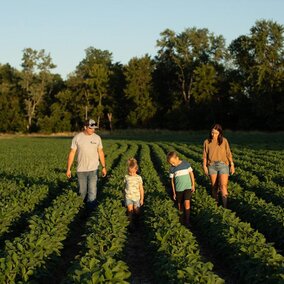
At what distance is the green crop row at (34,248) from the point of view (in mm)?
5453

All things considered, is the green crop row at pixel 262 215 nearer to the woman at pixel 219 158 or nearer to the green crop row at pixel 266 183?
the woman at pixel 219 158

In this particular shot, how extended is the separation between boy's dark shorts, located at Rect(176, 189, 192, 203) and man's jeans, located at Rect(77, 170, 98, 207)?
1.95 m

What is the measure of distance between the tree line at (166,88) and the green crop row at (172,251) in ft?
184

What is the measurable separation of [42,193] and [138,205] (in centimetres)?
Result: 312

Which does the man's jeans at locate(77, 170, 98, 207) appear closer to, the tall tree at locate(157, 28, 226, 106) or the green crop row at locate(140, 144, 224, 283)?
the green crop row at locate(140, 144, 224, 283)

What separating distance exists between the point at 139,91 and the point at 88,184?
225ft

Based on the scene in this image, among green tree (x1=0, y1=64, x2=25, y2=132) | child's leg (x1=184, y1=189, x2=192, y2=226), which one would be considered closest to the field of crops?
child's leg (x1=184, y1=189, x2=192, y2=226)

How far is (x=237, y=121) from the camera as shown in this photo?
2726 inches

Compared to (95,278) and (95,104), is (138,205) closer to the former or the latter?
(95,278)

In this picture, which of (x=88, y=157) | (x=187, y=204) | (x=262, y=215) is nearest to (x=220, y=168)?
(x=187, y=204)

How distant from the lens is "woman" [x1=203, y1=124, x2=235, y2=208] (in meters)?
10.3

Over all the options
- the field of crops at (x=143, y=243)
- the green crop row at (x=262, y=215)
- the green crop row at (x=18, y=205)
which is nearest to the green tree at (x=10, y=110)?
the green crop row at (x=18, y=205)

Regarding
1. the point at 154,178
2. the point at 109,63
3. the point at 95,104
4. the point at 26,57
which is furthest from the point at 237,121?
the point at 154,178

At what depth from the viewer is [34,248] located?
6250mm
